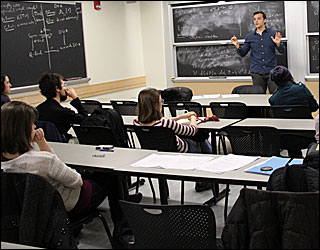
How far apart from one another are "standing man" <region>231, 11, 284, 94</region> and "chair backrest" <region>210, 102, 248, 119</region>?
2359 mm

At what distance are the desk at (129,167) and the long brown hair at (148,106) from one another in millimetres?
493

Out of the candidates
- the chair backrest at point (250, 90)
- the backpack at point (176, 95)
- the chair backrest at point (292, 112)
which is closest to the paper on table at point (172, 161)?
the chair backrest at point (292, 112)

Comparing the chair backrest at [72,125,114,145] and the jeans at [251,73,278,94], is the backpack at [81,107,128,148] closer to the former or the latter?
the chair backrest at [72,125,114,145]

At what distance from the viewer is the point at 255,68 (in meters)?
7.90

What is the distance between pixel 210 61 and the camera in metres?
8.79

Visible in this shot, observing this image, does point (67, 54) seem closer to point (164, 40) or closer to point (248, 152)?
point (164, 40)

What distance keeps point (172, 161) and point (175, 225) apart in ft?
3.71

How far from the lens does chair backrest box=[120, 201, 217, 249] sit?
2156 mm

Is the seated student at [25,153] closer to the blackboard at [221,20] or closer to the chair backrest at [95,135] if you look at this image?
the chair backrest at [95,135]

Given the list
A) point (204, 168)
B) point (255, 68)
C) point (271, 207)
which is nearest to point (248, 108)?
point (255, 68)

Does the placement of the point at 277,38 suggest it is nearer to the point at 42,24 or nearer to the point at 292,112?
the point at 292,112

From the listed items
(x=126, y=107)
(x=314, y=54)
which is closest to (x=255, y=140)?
(x=126, y=107)

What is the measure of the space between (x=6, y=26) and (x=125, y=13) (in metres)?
2.79

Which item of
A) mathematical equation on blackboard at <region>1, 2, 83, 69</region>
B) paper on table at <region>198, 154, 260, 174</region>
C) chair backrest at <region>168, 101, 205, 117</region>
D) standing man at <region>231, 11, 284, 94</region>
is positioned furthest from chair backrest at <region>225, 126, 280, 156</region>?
mathematical equation on blackboard at <region>1, 2, 83, 69</region>
